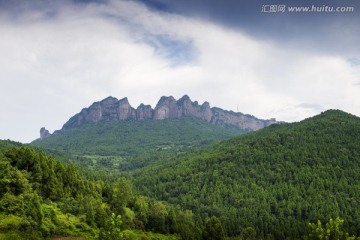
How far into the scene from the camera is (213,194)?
12800cm

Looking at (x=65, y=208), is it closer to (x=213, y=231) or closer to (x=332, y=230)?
(x=213, y=231)

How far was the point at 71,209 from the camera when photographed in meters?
64.5

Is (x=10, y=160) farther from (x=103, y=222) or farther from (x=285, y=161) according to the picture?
(x=285, y=161)

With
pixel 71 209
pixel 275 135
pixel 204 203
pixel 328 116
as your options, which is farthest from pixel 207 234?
pixel 328 116

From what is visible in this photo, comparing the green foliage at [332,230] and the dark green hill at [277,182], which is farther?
the dark green hill at [277,182]

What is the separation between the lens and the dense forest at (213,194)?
5709 cm

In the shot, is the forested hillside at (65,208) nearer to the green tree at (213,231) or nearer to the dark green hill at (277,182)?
the green tree at (213,231)

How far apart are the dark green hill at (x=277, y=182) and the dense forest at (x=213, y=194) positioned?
38cm

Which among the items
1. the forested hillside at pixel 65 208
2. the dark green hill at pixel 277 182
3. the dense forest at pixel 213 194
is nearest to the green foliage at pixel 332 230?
the dense forest at pixel 213 194

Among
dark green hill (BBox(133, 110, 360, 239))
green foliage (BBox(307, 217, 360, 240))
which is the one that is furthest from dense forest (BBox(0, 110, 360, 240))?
dark green hill (BBox(133, 110, 360, 239))

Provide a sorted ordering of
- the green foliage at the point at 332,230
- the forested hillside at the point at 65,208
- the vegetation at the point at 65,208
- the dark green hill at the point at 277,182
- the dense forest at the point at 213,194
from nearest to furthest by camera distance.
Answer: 1. the green foliage at the point at 332,230
2. the forested hillside at the point at 65,208
3. the vegetation at the point at 65,208
4. the dense forest at the point at 213,194
5. the dark green hill at the point at 277,182

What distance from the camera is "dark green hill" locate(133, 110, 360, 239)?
107m

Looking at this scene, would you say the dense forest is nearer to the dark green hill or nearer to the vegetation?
the vegetation

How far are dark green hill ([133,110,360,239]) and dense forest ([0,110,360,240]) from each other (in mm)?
384
